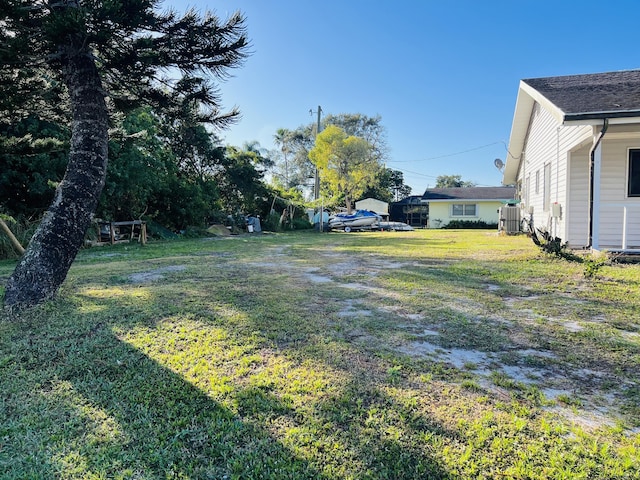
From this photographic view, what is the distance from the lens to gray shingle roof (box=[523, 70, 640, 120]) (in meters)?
6.41

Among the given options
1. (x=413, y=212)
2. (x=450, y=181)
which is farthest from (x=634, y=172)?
(x=450, y=181)

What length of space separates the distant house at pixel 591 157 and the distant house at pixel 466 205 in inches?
723

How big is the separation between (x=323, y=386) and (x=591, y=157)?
7.04 meters

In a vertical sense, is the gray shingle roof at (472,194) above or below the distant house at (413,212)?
above

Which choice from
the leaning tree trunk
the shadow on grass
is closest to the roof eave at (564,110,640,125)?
the shadow on grass

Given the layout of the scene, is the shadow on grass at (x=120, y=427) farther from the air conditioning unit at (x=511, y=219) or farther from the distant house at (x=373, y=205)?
the distant house at (x=373, y=205)

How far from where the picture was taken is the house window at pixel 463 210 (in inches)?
Answer: 1159

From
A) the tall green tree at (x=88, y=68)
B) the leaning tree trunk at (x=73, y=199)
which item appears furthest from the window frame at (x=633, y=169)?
the leaning tree trunk at (x=73, y=199)

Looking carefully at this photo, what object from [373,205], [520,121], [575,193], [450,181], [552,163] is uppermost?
[450,181]

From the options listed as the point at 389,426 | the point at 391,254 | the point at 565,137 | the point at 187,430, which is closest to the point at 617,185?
the point at 565,137

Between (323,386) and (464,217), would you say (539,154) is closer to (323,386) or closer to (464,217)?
(323,386)

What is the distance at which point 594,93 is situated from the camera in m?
7.70

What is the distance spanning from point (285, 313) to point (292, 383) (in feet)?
4.98

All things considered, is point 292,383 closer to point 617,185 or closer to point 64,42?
point 64,42
